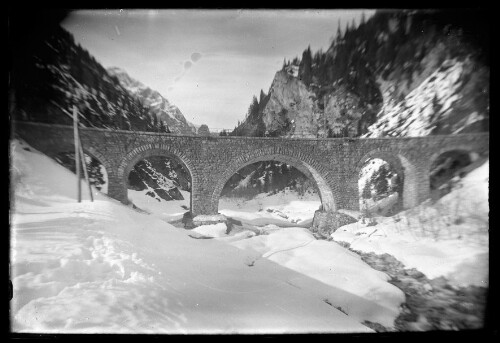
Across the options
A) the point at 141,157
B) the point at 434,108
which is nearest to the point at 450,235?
the point at 434,108

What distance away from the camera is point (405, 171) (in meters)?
3.30

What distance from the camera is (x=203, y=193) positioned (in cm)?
493

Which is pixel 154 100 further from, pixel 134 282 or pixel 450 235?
pixel 450 235

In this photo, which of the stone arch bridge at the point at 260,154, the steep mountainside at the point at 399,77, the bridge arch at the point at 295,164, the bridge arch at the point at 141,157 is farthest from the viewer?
the bridge arch at the point at 295,164

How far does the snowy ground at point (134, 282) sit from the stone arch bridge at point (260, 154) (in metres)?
0.70

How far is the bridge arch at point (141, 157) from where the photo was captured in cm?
402

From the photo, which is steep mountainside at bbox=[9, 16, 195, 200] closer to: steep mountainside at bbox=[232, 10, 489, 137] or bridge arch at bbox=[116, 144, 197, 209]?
bridge arch at bbox=[116, 144, 197, 209]

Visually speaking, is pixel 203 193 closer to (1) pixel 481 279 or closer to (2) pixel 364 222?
(2) pixel 364 222

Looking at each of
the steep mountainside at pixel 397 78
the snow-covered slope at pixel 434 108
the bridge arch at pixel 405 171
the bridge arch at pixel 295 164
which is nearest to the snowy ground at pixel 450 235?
the bridge arch at pixel 405 171

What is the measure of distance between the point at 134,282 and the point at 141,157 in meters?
2.59

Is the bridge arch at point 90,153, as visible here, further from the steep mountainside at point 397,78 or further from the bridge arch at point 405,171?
the bridge arch at point 405,171

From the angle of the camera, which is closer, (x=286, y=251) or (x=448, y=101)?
(x=448, y=101)

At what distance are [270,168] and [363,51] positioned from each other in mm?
4445
